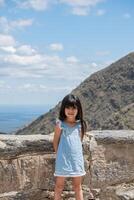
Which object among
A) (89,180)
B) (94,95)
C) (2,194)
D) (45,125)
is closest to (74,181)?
(89,180)

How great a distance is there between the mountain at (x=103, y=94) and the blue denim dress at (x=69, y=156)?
6212 centimetres

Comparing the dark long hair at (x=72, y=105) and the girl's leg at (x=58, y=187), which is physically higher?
the dark long hair at (x=72, y=105)

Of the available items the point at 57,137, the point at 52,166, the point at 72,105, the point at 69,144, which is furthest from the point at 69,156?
the point at 72,105

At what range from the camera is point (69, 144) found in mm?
4504

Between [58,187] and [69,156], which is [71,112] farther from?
[58,187]

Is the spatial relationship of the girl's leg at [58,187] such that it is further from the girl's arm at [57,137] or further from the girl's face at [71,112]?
the girl's face at [71,112]

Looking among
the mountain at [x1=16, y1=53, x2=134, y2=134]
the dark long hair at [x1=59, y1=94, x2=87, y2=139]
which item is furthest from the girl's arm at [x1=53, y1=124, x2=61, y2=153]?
the mountain at [x1=16, y1=53, x2=134, y2=134]

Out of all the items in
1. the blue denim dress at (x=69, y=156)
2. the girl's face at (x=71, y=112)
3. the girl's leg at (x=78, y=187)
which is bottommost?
the girl's leg at (x=78, y=187)

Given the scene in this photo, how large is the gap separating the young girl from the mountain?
62.1 m

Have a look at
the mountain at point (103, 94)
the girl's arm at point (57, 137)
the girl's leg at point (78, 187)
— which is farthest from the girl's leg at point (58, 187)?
the mountain at point (103, 94)

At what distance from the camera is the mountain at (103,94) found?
74562mm

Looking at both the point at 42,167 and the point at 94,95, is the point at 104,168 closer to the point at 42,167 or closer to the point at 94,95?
the point at 42,167

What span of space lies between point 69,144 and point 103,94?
259 ft

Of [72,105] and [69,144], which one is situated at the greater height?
[72,105]
